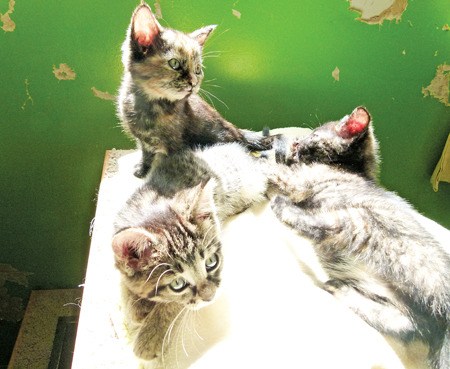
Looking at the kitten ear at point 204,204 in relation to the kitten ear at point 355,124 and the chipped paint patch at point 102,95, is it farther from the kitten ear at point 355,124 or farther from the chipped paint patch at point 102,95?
the chipped paint patch at point 102,95

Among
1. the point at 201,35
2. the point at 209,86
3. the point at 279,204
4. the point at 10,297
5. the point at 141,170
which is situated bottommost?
the point at 279,204

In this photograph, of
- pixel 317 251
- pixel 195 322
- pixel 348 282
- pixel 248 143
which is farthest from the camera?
pixel 248 143

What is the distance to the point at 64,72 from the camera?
70.4 inches

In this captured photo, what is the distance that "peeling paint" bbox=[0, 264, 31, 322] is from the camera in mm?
2141

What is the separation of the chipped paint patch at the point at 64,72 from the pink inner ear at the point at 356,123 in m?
1.10

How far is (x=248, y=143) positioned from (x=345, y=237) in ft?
1.85

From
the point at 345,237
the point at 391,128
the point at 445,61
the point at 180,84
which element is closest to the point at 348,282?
the point at 345,237

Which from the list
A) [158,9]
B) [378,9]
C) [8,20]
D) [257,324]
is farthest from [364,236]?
[8,20]

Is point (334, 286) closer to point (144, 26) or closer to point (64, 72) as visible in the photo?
point (144, 26)

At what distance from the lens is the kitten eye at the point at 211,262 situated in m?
1.16

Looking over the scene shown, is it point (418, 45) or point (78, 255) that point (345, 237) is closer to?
point (418, 45)

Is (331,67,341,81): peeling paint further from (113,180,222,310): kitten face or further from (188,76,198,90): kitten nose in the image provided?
(113,180,222,310): kitten face

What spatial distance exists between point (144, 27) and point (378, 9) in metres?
1.04

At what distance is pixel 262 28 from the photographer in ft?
6.07
